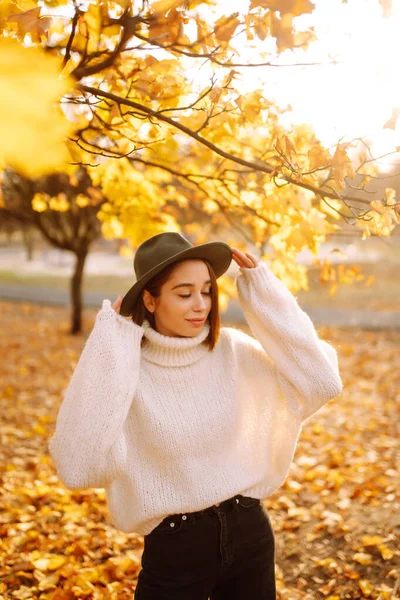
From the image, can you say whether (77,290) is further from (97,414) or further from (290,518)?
(97,414)

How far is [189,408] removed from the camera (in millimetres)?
2090

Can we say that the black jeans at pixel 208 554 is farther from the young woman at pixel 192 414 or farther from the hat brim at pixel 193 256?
the hat brim at pixel 193 256

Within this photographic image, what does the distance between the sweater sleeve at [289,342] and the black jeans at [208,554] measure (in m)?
0.49

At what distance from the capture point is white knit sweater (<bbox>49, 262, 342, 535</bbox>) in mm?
1915

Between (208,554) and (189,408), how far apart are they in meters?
0.54

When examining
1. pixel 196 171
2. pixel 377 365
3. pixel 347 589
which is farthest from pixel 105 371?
pixel 377 365

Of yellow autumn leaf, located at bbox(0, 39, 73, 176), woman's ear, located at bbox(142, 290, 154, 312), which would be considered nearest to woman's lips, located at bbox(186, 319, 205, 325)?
woman's ear, located at bbox(142, 290, 154, 312)

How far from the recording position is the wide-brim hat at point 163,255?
81.9 inches

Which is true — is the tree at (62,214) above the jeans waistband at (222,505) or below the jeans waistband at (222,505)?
above

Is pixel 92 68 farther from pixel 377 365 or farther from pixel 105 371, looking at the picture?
pixel 377 365

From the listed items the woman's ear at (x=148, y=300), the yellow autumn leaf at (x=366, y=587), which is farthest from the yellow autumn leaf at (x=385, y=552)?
the woman's ear at (x=148, y=300)

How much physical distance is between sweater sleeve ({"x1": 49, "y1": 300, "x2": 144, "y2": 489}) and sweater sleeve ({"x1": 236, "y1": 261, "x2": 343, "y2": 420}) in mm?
554

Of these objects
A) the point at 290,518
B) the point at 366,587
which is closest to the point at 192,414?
the point at 366,587

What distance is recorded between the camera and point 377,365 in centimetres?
968
